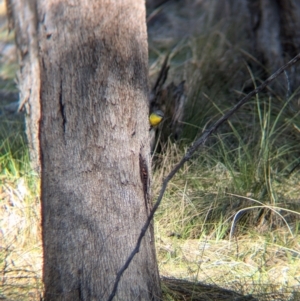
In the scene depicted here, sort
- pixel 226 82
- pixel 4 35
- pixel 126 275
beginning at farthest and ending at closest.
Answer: pixel 4 35
pixel 226 82
pixel 126 275

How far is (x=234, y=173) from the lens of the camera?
4535 millimetres

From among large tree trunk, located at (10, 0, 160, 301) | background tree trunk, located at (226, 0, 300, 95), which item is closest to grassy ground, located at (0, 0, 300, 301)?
background tree trunk, located at (226, 0, 300, 95)

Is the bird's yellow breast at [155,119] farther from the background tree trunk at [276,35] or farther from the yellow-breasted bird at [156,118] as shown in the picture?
the background tree trunk at [276,35]

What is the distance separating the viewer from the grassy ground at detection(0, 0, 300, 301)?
348cm

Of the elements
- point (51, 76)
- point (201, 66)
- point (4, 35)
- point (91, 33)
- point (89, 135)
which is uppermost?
point (91, 33)

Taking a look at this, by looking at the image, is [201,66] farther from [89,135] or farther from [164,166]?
[89,135]

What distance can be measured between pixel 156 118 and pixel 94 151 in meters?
2.31

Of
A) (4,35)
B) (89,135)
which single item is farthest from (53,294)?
(4,35)

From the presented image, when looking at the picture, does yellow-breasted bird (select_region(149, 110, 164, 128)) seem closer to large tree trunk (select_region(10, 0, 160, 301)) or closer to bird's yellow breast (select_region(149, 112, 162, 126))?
bird's yellow breast (select_region(149, 112, 162, 126))

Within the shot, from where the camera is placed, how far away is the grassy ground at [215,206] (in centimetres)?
348

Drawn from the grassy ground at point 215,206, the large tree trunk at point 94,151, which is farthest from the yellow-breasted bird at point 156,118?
the large tree trunk at point 94,151

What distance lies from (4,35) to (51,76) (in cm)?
732

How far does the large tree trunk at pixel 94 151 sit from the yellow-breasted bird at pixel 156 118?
212cm

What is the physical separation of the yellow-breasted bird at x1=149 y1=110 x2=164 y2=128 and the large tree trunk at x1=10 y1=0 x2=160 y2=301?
2.12m
